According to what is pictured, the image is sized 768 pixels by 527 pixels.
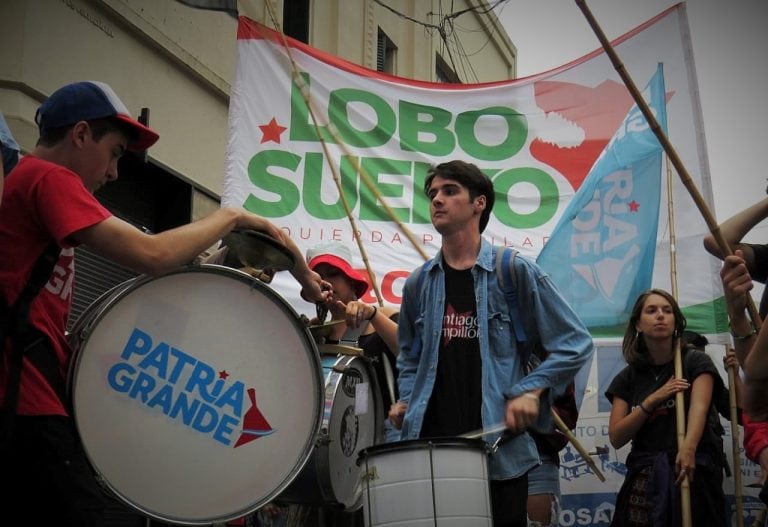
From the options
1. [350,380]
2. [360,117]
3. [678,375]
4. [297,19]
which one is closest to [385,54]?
[297,19]

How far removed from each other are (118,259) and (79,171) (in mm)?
383

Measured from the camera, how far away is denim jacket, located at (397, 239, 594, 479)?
3988 millimetres

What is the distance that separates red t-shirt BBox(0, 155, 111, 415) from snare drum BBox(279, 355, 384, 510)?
5.45 ft

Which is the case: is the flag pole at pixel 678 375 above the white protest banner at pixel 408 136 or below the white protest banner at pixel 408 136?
below

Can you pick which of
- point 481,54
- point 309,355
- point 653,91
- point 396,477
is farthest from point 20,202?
point 481,54

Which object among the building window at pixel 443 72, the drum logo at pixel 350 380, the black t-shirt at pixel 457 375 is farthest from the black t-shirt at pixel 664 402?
the building window at pixel 443 72

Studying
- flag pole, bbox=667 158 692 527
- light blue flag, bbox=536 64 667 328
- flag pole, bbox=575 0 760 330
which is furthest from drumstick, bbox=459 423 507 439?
light blue flag, bbox=536 64 667 328

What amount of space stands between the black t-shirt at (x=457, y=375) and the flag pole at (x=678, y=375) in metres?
1.74

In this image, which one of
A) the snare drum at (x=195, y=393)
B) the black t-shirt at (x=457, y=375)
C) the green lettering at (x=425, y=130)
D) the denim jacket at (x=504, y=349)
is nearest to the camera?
the snare drum at (x=195, y=393)

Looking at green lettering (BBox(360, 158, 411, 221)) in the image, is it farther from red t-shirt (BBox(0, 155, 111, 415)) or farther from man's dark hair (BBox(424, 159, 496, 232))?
red t-shirt (BBox(0, 155, 111, 415))

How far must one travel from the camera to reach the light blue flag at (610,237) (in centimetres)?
677

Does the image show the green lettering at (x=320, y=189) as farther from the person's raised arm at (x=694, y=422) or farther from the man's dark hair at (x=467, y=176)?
the man's dark hair at (x=467, y=176)

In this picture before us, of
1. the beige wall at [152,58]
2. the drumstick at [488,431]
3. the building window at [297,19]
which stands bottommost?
the drumstick at [488,431]

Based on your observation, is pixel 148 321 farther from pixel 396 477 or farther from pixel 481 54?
pixel 481 54
